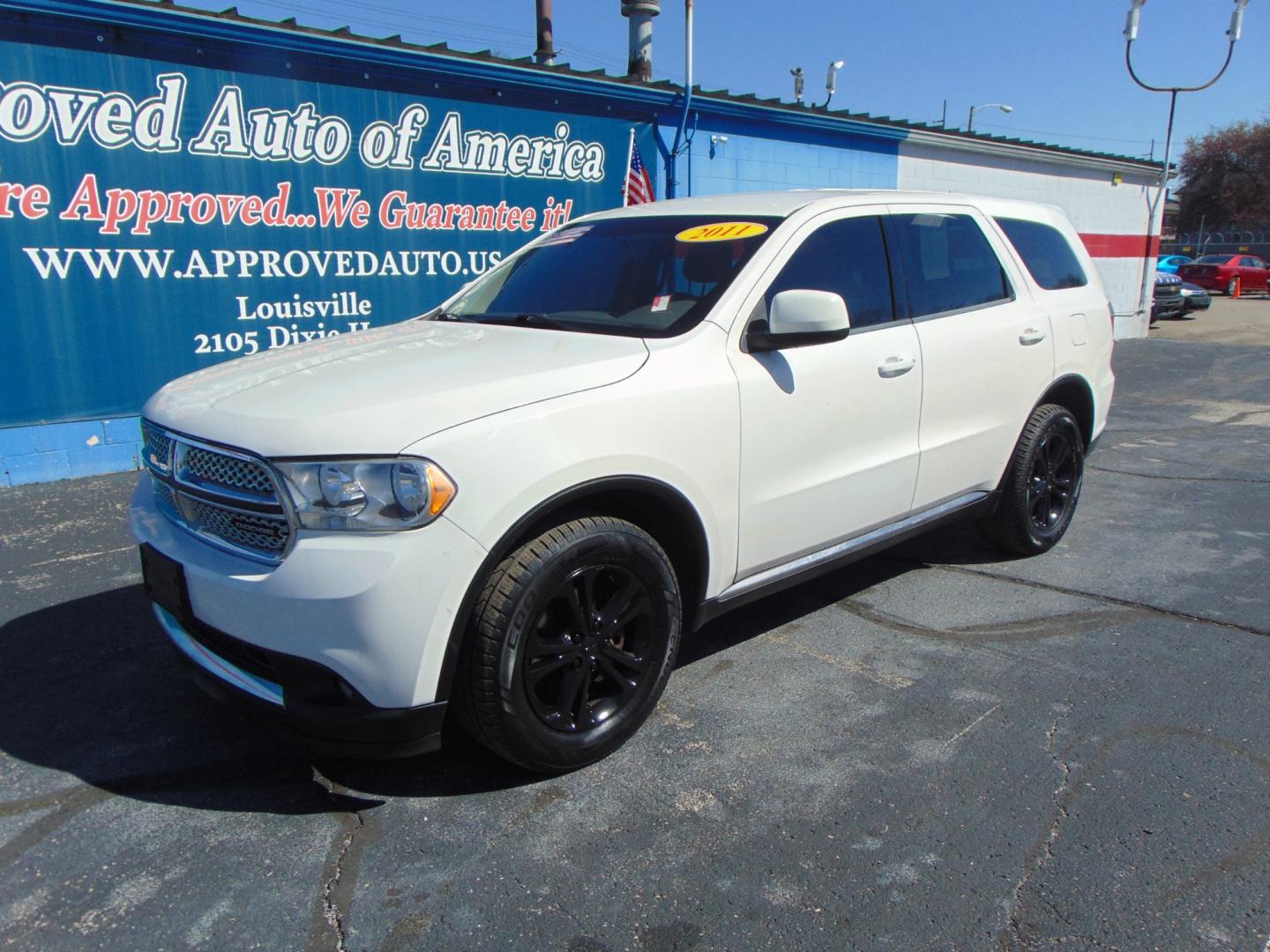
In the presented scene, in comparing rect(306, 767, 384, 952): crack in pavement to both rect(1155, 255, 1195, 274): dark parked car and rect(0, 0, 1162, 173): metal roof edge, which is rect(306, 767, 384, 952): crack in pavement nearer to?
rect(0, 0, 1162, 173): metal roof edge

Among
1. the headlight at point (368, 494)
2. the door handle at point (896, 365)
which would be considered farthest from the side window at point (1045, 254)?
the headlight at point (368, 494)

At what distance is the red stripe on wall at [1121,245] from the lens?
18469mm

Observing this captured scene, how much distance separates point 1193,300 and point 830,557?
24416 millimetres

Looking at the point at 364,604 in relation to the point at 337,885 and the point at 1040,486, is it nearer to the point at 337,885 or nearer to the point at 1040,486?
the point at 337,885

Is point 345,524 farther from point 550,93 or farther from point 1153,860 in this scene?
point 550,93

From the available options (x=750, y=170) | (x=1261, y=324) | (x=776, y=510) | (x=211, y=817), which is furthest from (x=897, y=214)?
(x=1261, y=324)

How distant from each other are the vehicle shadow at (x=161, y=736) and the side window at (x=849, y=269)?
4.71 ft

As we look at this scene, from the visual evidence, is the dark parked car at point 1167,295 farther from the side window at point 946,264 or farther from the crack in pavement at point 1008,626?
the crack in pavement at point 1008,626

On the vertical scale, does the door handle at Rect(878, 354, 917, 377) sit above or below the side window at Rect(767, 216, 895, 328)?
below

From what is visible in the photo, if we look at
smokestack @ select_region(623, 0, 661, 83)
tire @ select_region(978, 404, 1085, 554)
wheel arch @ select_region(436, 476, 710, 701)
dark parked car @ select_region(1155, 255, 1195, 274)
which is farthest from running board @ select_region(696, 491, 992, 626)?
dark parked car @ select_region(1155, 255, 1195, 274)

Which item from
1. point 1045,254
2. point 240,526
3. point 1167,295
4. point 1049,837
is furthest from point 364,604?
point 1167,295

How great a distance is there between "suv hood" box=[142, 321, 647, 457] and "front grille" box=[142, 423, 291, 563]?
0.22ft

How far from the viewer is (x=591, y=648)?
2967 millimetres

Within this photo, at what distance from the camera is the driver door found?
3381 millimetres
